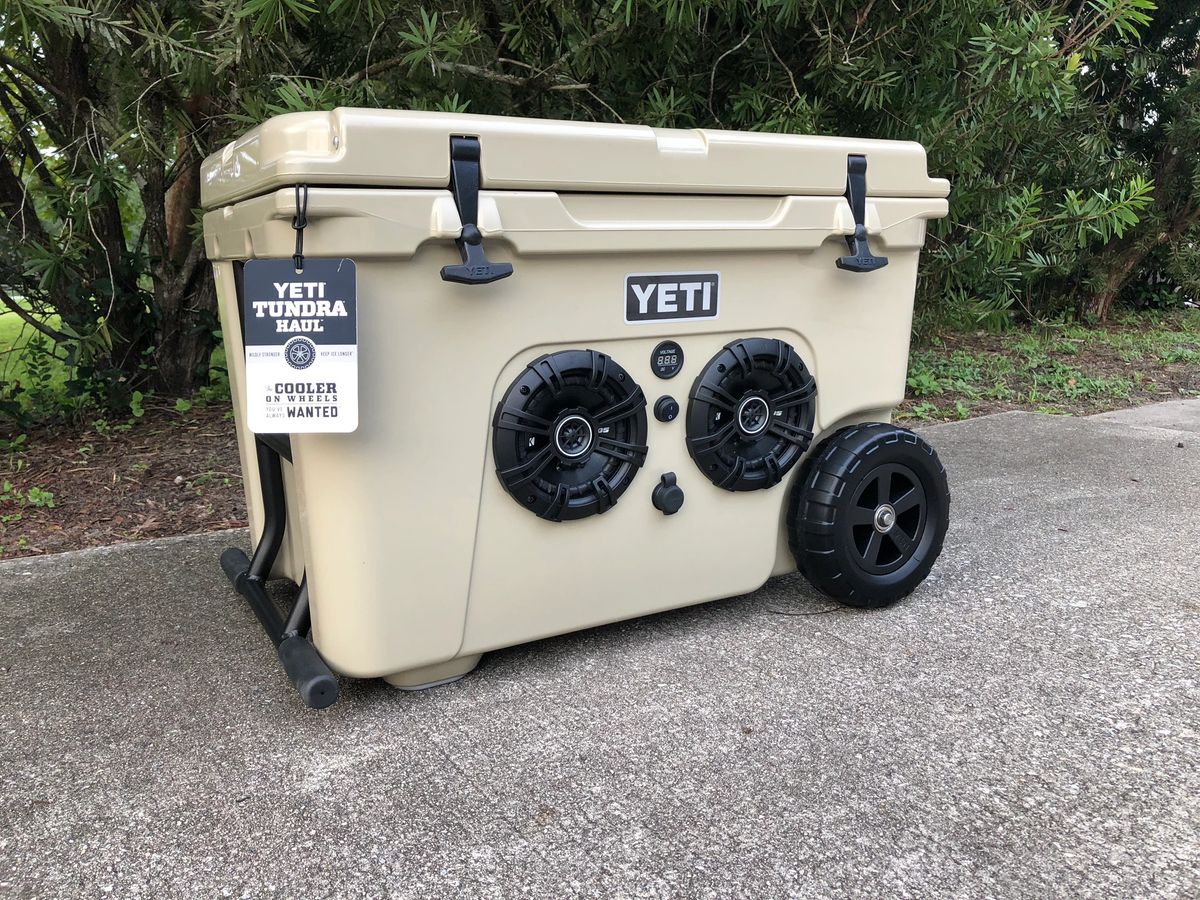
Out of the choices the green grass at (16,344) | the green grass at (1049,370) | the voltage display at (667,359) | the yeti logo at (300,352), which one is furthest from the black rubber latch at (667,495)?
the green grass at (16,344)

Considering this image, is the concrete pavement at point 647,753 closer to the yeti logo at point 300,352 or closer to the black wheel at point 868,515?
the black wheel at point 868,515

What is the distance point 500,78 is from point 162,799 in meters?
2.32

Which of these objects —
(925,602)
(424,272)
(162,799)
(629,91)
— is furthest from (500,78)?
(162,799)

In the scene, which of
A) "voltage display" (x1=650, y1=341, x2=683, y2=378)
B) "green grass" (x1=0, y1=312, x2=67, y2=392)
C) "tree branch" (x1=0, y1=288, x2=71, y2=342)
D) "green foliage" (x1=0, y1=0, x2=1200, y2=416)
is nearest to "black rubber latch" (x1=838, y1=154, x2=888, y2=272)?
"voltage display" (x1=650, y1=341, x2=683, y2=378)

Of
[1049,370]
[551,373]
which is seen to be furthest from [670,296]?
[1049,370]

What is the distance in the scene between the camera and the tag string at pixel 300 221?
1.57 metres

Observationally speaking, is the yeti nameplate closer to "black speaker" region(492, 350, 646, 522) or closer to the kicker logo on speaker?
"black speaker" region(492, 350, 646, 522)

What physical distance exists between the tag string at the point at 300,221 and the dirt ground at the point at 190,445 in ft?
6.06

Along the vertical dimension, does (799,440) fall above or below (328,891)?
above

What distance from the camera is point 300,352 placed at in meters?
1.64

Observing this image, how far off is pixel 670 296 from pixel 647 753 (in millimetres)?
992

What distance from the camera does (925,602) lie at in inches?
95.7

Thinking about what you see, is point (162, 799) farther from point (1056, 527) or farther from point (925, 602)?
point (1056, 527)

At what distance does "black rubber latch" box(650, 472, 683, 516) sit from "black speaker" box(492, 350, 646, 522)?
0.08 m
